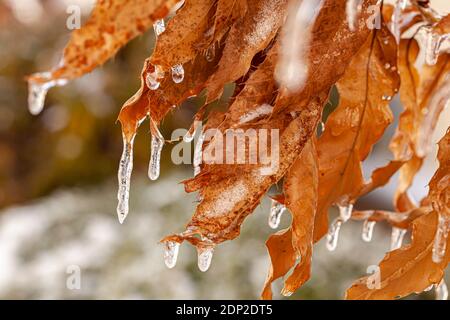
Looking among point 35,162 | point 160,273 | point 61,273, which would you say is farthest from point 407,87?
point 35,162

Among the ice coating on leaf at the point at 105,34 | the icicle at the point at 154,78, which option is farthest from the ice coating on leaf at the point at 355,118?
the ice coating on leaf at the point at 105,34

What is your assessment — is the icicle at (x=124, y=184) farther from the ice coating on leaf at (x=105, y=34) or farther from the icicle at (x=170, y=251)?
the ice coating on leaf at (x=105, y=34)

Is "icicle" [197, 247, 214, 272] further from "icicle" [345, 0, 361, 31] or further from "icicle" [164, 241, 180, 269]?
"icicle" [345, 0, 361, 31]

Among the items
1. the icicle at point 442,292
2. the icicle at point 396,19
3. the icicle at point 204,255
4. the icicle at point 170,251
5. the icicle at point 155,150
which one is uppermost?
the icicle at point 396,19

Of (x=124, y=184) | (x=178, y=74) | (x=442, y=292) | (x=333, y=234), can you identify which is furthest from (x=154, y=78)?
(x=442, y=292)

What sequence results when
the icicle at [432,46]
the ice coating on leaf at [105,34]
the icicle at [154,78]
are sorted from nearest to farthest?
1. the ice coating on leaf at [105,34]
2. the icicle at [154,78]
3. the icicle at [432,46]

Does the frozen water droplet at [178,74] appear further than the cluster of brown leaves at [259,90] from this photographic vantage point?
Yes

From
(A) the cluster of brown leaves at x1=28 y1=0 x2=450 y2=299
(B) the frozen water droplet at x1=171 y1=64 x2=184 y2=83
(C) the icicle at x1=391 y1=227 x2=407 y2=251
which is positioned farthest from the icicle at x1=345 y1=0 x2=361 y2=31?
(C) the icicle at x1=391 y1=227 x2=407 y2=251

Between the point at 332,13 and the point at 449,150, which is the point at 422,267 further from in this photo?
the point at 332,13
